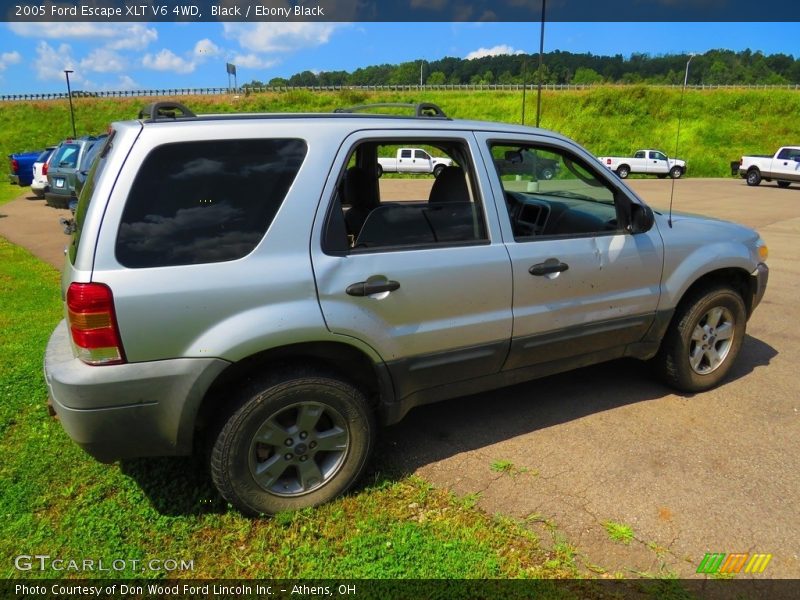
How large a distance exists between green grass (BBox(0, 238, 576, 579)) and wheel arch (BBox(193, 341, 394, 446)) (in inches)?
16.6

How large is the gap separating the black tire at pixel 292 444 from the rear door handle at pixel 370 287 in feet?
1.42

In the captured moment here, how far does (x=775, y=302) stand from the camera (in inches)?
263

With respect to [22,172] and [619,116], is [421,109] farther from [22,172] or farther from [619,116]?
[619,116]

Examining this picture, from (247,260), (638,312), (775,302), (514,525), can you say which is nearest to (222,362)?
(247,260)

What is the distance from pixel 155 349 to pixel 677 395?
11.5ft

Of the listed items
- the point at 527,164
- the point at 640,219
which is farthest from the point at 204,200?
the point at 640,219

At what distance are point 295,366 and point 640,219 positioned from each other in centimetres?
228

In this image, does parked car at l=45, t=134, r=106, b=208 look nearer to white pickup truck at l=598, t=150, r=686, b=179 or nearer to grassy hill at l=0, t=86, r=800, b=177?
white pickup truck at l=598, t=150, r=686, b=179

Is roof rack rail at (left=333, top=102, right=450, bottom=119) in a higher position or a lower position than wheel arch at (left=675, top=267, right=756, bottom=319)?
higher

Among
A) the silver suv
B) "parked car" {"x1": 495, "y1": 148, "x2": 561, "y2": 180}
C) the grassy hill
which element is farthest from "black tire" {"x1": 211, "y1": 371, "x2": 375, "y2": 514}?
the grassy hill

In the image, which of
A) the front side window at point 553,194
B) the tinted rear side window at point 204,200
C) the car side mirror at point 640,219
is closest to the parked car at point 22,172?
the front side window at point 553,194

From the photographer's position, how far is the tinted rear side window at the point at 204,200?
246cm

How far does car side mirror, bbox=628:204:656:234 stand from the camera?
11.9 ft

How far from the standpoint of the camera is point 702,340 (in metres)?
4.17
